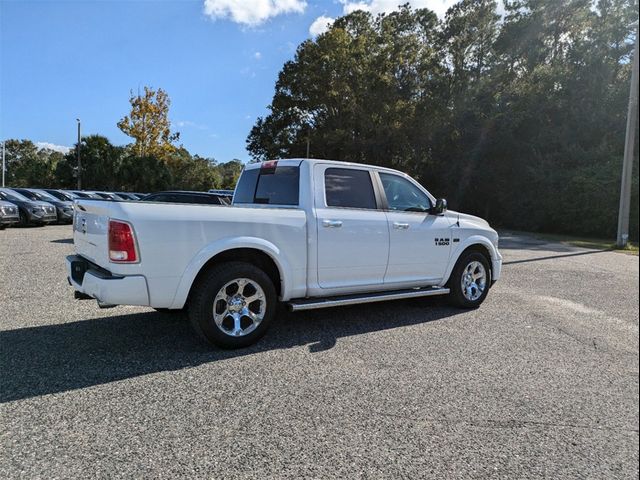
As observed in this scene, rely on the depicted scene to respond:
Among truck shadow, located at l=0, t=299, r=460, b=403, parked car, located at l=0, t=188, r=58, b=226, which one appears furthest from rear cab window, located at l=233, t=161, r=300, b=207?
parked car, located at l=0, t=188, r=58, b=226

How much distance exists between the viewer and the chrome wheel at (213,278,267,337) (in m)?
4.30

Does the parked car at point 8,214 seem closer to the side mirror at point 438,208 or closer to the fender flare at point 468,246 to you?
the side mirror at point 438,208

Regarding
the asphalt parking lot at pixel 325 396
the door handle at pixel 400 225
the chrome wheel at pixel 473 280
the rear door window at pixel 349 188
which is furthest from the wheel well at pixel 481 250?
the rear door window at pixel 349 188

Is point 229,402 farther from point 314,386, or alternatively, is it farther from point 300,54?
point 300,54

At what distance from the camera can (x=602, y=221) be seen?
21125mm

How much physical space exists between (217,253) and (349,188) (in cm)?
185

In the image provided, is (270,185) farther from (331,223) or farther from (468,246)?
(468,246)

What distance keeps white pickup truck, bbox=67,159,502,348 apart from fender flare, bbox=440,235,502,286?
0.02 meters

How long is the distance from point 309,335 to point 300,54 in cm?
3247

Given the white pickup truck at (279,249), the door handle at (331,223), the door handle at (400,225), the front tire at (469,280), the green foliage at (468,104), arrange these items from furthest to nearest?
1. the green foliage at (468,104)
2. the front tire at (469,280)
3. the door handle at (400,225)
4. the door handle at (331,223)
5. the white pickup truck at (279,249)

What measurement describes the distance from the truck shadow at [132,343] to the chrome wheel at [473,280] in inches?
14.6

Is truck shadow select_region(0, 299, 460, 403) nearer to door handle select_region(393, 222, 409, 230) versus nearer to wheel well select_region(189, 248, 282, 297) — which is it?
wheel well select_region(189, 248, 282, 297)

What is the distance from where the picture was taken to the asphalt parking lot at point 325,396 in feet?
8.34

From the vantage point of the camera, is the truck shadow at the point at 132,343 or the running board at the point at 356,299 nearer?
the truck shadow at the point at 132,343
